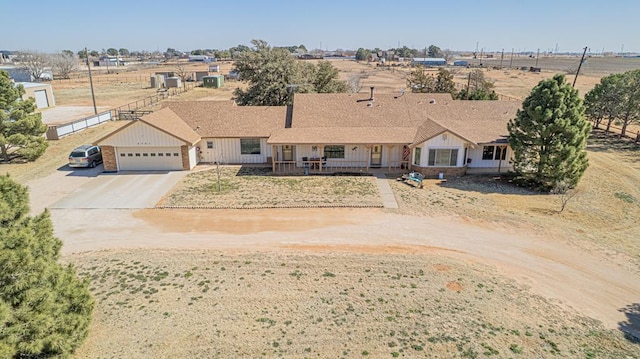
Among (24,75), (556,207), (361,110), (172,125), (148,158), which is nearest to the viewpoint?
(556,207)

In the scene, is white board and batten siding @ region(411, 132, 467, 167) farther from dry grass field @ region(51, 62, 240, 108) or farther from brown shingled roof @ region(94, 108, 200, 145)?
dry grass field @ region(51, 62, 240, 108)

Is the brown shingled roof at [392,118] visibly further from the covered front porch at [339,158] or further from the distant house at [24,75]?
the distant house at [24,75]

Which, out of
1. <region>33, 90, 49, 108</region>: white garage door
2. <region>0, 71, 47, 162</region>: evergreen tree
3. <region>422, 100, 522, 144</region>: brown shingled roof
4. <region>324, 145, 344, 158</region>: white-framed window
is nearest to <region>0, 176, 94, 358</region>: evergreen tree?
<region>324, 145, 344, 158</region>: white-framed window

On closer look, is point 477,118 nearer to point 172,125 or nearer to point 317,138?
point 317,138

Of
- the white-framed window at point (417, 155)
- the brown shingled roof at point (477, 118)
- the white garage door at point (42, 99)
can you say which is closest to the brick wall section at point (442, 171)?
the white-framed window at point (417, 155)

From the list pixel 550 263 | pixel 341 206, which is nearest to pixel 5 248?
pixel 341 206

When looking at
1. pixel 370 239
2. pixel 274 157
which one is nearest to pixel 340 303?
pixel 370 239

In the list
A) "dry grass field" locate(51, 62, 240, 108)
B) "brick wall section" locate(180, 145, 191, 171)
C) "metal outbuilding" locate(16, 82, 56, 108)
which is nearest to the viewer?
"brick wall section" locate(180, 145, 191, 171)
